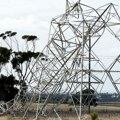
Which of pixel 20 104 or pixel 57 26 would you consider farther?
pixel 20 104

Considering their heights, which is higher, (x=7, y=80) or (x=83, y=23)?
(x=83, y=23)

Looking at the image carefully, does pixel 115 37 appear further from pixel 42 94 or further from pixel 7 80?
pixel 7 80

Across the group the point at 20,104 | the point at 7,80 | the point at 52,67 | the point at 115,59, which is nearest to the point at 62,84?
the point at 52,67

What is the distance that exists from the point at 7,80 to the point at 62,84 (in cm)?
4069

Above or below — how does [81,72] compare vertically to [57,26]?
below

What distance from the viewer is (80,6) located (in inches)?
1030

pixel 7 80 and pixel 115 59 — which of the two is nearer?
pixel 115 59

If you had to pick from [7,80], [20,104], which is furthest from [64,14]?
[7,80]

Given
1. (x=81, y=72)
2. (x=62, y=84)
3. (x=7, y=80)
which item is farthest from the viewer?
(x=7, y=80)

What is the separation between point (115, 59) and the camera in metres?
25.0

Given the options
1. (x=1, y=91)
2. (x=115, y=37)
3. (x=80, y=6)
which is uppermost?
(x=80, y=6)

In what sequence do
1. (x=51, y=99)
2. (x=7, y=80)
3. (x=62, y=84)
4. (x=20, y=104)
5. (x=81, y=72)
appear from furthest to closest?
(x=7, y=80), (x=20, y=104), (x=51, y=99), (x=62, y=84), (x=81, y=72)

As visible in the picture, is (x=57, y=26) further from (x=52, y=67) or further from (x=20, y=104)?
(x=20, y=104)

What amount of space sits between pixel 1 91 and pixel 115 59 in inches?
1738
